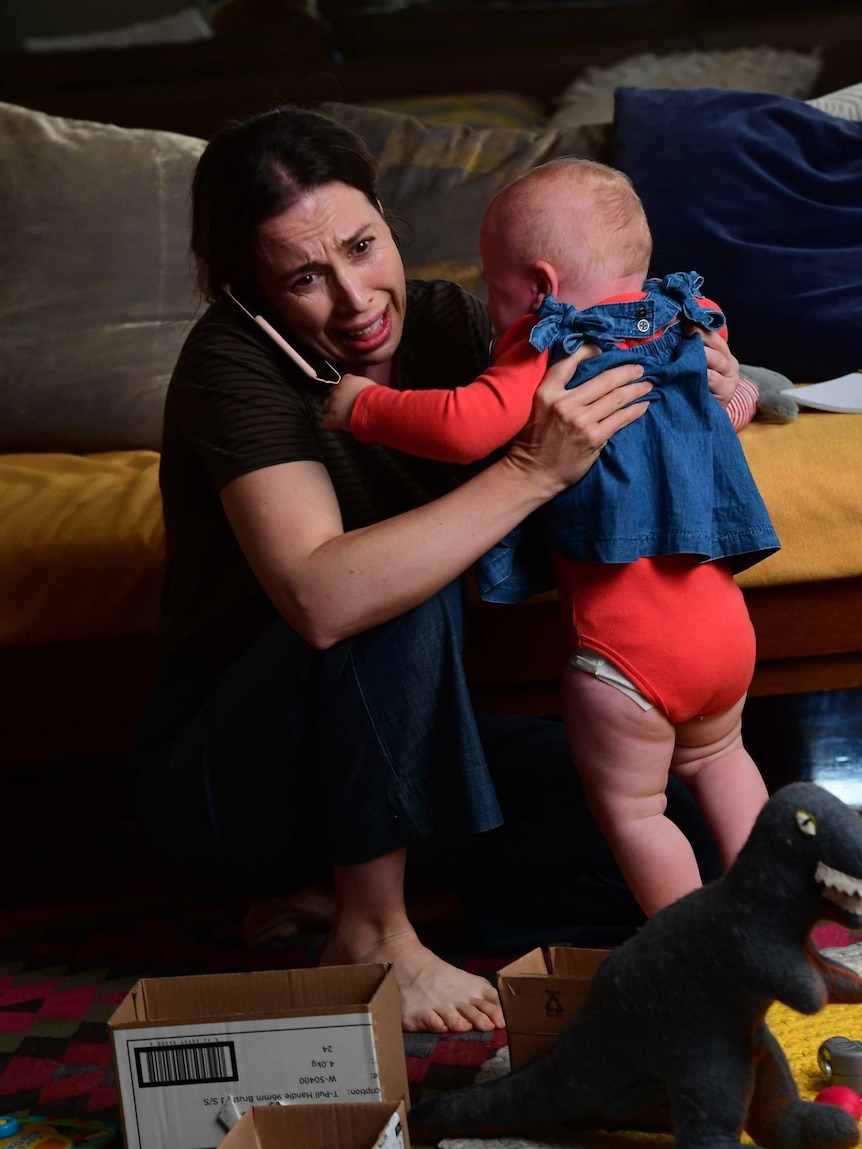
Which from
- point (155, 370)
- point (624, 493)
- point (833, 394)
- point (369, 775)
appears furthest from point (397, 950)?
point (155, 370)

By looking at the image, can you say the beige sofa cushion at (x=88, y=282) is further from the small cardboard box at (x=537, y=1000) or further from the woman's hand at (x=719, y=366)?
the small cardboard box at (x=537, y=1000)

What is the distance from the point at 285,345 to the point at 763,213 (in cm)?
110

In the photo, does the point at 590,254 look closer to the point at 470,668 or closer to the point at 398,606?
the point at 398,606

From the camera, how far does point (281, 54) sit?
8.62ft

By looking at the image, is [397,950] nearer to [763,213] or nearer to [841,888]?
[841,888]

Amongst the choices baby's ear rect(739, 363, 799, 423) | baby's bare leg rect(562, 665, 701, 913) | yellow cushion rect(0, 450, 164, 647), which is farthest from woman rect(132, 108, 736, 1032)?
baby's ear rect(739, 363, 799, 423)

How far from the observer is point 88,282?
7.02ft

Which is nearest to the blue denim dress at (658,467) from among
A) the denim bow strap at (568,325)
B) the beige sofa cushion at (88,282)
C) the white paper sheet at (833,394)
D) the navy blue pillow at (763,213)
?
the denim bow strap at (568,325)

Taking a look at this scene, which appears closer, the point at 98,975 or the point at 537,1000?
the point at 537,1000

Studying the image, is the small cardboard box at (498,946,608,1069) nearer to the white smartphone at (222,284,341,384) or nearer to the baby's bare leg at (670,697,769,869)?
the baby's bare leg at (670,697,769,869)

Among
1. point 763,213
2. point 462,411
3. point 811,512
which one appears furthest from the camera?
point 763,213

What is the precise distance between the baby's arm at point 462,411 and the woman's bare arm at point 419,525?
3 centimetres

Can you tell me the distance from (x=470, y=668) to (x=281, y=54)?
65.7 inches

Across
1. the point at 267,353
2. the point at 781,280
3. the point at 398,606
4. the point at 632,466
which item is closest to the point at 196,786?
the point at 398,606
